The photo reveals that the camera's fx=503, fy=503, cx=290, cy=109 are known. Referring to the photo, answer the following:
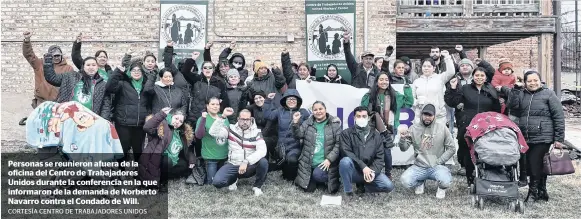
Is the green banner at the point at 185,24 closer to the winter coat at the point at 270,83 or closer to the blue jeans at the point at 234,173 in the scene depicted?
the winter coat at the point at 270,83

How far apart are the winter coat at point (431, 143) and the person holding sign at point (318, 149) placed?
0.78 meters

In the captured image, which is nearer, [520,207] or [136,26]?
[520,207]

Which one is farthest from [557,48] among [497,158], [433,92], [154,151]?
[154,151]

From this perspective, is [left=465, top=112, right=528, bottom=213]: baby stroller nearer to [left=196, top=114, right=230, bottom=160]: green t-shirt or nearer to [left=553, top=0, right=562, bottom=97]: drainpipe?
[left=196, top=114, right=230, bottom=160]: green t-shirt

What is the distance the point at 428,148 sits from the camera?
5.65m

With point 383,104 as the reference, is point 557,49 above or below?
above

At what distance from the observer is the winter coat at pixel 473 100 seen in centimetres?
584

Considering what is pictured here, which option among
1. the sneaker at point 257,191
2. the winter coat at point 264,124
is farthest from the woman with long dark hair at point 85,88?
the sneaker at point 257,191

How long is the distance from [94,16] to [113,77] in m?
4.69

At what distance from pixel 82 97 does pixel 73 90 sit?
0.14 meters

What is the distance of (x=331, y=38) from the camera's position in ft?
31.2

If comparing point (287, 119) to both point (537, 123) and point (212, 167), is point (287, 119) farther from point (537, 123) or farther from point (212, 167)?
point (537, 123)

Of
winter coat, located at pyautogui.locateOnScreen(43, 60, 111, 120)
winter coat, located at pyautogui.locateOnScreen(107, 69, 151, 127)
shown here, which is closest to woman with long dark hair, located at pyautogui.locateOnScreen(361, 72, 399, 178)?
winter coat, located at pyautogui.locateOnScreen(107, 69, 151, 127)

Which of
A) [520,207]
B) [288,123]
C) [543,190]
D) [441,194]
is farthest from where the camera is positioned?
[288,123]
